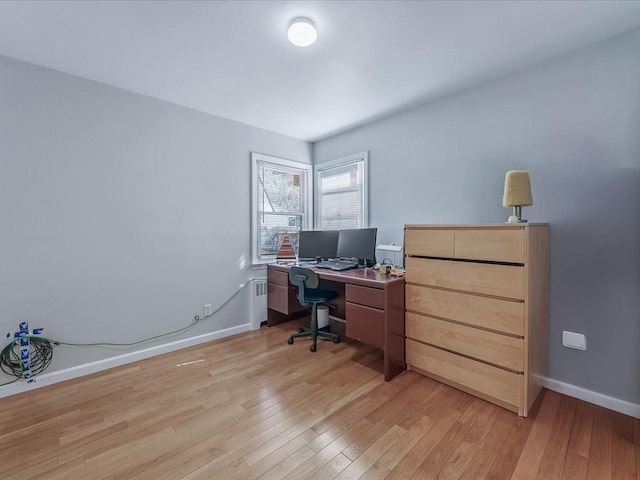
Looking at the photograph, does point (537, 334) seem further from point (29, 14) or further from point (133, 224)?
point (29, 14)

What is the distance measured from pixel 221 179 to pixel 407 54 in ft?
7.15

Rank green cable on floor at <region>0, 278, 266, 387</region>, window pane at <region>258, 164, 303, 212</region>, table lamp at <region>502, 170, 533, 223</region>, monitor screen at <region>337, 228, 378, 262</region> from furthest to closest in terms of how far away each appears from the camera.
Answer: window pane at <region>258, 164, 303, 212</region> → monitor screen at <region>337, 228, 378, 262</region> → green cable on floor at <region>0, 278, 266, 387</region> → table lamp at <region>502, 170, 533, 223</region>

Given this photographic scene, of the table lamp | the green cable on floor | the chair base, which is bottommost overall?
the chair base

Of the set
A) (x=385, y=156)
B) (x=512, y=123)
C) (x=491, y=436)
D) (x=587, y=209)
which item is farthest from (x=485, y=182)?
(x=491, y=436)

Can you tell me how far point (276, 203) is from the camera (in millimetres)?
3744

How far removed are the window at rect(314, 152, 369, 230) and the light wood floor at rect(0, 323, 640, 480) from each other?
182 centimetres

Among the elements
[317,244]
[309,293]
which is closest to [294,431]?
[309,293]

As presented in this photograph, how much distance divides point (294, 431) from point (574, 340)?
2.02 m

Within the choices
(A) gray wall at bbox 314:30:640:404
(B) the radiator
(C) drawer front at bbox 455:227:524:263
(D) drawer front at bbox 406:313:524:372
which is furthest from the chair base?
(A) gray wall at bbox 314:30:640:404

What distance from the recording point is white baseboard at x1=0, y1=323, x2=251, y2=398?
2.14 meters

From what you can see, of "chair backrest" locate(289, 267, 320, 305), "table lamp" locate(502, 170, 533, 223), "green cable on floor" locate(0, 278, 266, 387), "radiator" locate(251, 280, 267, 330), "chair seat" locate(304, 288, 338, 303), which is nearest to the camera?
"table lamp" locate(502, 170, 533, 223)

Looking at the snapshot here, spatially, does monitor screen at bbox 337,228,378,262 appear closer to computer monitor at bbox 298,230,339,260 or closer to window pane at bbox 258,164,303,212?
computer monitor at bbox 298,230,339,260

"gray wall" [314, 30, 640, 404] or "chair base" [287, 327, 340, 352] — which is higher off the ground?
"gray wall" [314, 30, 640, 404]

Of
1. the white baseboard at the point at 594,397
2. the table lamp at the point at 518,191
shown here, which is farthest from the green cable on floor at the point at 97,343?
the white baseboard at the point at 594,397
